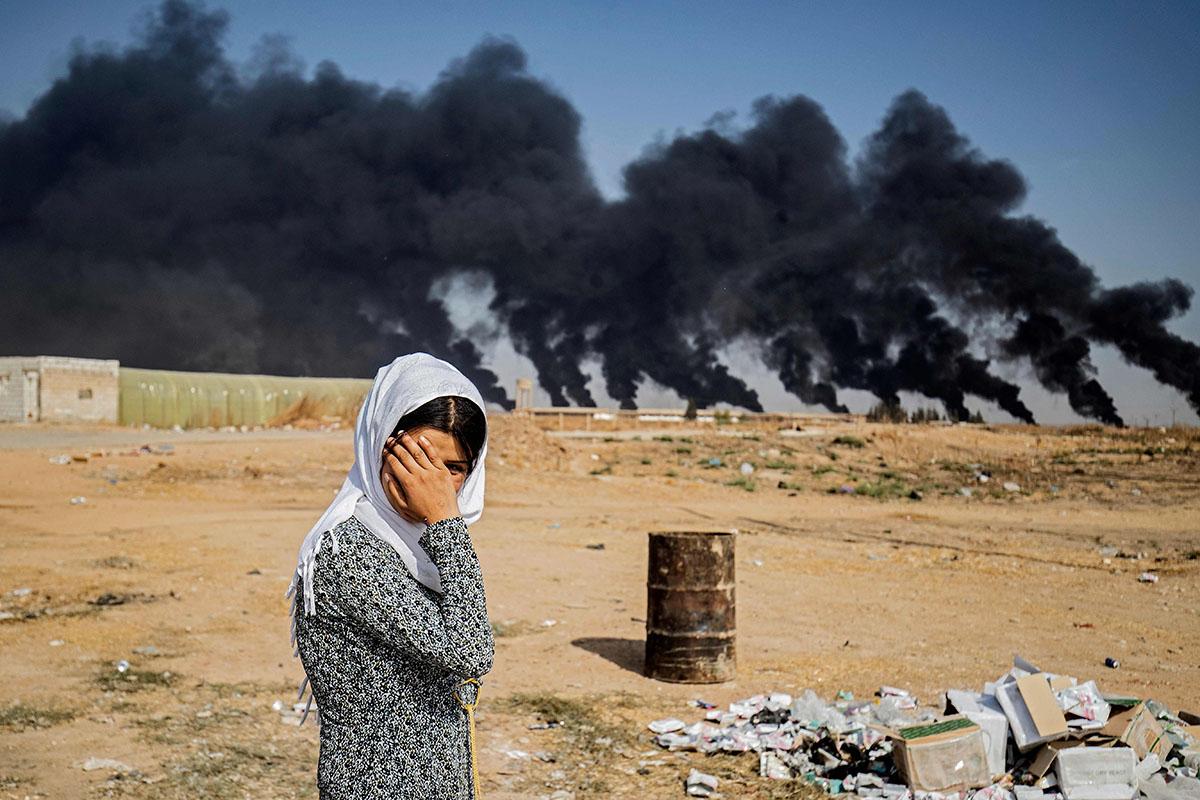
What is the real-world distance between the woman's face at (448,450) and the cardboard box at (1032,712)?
3.78m

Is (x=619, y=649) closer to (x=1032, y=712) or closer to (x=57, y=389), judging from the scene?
(x=1032, y=712)

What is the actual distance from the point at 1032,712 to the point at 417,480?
3.89 metres

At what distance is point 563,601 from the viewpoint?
9.18 metres

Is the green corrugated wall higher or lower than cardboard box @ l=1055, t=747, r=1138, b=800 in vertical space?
higher

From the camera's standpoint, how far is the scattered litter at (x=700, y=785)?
4.85m

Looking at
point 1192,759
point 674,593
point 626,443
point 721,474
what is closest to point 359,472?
point 1192,759

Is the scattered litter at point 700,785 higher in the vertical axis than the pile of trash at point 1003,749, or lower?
lower

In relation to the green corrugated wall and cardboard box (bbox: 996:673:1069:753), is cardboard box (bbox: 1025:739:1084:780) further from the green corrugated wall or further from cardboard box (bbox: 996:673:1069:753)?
the green corrugated wall

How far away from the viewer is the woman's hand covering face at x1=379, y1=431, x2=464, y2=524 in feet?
6.02

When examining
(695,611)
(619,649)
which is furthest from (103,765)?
(619,649)

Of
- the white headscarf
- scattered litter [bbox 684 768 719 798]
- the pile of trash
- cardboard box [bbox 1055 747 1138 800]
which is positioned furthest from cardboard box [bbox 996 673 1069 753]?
the white headscarf

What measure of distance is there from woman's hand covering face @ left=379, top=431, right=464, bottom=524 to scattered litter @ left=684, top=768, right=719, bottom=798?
3460mm

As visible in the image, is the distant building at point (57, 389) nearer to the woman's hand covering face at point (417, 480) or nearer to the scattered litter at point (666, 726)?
the scattered litter at point (666, 726)

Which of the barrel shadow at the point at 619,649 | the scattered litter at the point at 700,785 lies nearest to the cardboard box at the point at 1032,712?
the scattered litter at the point at 700,785
